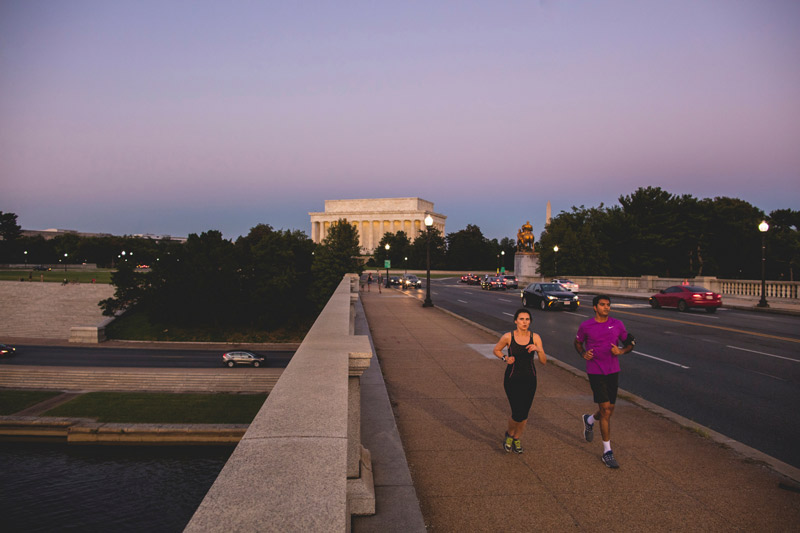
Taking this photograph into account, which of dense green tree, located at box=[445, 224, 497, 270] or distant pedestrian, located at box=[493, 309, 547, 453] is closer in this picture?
distant pedestrian, located at box=[493, 309, 547, 453]

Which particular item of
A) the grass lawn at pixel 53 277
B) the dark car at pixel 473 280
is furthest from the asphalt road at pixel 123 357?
the grass lawn at pixel 53 277

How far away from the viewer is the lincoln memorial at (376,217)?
17262 centimetres

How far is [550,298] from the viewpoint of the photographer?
102 feet

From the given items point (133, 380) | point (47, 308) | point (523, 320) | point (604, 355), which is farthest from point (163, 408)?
point (47, 308)

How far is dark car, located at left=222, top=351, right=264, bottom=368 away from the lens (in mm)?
46781

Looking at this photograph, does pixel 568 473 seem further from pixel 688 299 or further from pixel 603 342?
pixel 688 299

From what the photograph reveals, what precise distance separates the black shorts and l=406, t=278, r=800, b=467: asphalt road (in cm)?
275

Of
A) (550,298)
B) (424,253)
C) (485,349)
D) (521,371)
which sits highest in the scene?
(424,253)

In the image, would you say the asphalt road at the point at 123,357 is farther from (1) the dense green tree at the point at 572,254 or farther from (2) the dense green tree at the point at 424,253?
(2) the dense green tree at the point at 424,253

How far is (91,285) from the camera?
85.6m

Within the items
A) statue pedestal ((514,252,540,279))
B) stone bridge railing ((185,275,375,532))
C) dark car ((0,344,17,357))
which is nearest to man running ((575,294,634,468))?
stone bridge railing ((185,275,375,532))

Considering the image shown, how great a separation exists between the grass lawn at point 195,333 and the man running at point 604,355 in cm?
6445

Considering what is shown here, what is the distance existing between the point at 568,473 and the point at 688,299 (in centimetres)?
2906

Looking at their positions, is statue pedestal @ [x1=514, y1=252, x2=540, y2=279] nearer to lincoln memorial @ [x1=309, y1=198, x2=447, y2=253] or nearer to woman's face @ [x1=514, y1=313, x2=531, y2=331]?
woman's face @ [x1=514, y1=313, x2=531, y2=331]
